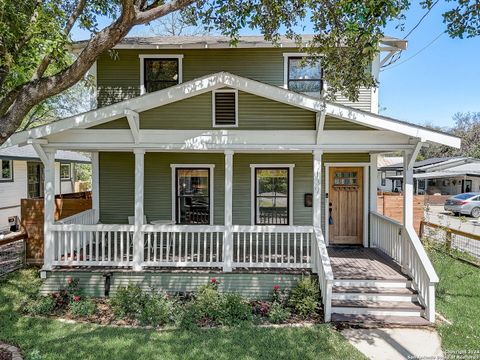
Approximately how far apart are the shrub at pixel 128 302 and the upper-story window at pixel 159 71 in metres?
5.91

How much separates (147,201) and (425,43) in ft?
32.5

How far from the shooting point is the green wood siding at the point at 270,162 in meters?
9.18

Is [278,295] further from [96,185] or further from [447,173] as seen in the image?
[447,173]

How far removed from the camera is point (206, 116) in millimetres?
6961

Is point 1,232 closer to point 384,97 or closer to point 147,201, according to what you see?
point 147,201

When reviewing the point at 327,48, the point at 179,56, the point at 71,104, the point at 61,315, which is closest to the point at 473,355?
the point at 327,48

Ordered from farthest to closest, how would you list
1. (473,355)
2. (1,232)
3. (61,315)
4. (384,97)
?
(384,97), (1,232), (61,315), (473,355)

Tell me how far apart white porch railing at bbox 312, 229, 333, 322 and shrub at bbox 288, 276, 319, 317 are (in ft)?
0.59

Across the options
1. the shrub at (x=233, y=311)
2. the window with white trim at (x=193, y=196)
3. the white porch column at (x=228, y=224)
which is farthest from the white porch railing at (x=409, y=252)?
the window with white trim at (x=193, y=196)

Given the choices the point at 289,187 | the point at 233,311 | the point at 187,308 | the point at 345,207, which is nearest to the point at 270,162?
the point at 289,187

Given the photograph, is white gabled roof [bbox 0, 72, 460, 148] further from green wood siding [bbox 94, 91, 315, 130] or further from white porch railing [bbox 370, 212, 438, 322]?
white porch railing [bbox 370, 212, 438, 322]

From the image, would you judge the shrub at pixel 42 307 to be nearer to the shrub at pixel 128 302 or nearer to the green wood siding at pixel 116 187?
the shrub at pixel 128 302

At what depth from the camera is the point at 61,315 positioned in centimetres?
617

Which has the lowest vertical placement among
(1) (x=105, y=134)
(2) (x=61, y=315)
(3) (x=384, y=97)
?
(2) (x=61, y=315)
